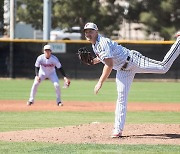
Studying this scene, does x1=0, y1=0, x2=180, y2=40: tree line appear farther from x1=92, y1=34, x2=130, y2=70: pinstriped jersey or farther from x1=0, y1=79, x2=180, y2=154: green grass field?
x1=92, y1=34, x2=130, y2=70: pinstriped jersey

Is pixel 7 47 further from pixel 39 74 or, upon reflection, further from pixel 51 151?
pixel 51 151

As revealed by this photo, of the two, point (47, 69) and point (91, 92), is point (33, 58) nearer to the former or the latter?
point (91, 92)

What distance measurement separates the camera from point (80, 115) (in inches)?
594

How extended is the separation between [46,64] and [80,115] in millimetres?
2894

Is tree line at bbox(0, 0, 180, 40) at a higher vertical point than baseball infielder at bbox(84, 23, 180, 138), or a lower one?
higher

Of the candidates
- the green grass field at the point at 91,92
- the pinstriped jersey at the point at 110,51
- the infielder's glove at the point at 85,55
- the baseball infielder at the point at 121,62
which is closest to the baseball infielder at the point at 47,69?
the green grass field at the point at 91,92

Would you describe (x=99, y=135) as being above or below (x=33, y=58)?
below

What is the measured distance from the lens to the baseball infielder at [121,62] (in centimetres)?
969

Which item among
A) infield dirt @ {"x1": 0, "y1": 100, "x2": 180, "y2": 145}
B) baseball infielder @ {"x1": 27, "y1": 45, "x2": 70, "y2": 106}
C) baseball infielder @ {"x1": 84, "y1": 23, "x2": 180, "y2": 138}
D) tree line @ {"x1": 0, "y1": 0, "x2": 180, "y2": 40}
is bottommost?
infield dirt @ {"x1": 0, "y1": 100, "x2": 180, "y2": 145}

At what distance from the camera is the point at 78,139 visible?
32.9ft

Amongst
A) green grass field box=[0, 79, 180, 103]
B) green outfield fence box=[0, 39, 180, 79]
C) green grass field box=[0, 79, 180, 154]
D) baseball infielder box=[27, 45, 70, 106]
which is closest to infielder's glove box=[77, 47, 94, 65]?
green grass field box=[0, 79, 180, 154]

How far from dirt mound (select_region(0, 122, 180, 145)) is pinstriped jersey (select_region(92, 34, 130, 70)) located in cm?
120

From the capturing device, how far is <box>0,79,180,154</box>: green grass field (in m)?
8.84

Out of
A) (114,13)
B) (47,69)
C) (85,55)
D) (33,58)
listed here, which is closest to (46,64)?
(47,69)
